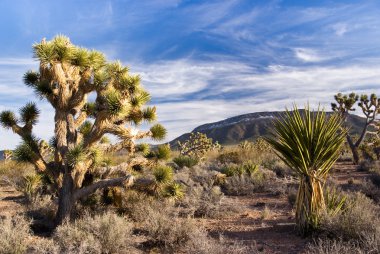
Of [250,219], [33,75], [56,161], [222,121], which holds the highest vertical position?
[222,121]

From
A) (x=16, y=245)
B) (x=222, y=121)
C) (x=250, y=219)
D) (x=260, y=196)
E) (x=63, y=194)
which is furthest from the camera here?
(x=222, y=121)

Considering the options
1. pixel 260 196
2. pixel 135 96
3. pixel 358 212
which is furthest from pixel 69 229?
pixel 260 196

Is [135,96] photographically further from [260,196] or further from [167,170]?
[260,196]

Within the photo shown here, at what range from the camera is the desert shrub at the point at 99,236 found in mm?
5586

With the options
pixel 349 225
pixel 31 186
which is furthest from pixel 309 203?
pixel 31 186

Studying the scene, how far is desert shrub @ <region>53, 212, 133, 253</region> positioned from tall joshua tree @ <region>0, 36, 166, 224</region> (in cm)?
147

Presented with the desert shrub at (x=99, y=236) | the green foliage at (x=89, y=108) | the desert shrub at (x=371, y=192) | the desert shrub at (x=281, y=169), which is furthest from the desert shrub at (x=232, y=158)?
the desert shrub at (x=99, y=236)

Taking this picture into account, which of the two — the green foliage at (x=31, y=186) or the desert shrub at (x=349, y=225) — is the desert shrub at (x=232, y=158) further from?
the desert shrub at (x=349, y=225)

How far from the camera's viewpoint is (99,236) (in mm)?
5949

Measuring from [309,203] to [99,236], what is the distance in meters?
3.68

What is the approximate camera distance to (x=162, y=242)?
6297 millimetres

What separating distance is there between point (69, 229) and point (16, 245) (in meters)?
0.81

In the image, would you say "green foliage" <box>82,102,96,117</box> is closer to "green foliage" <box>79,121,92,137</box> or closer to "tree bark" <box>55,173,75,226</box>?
"green foliage" <box>79,121,92,137</box>

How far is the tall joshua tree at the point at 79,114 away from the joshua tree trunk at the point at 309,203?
339cm
